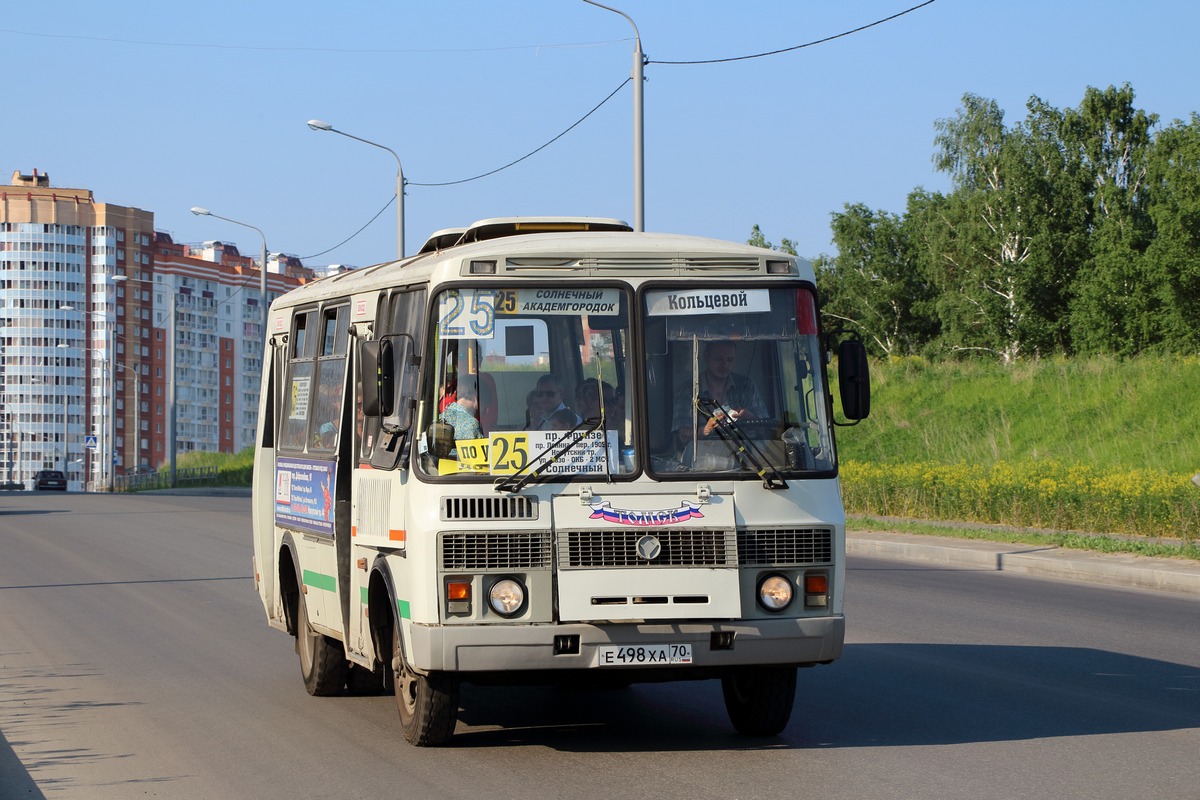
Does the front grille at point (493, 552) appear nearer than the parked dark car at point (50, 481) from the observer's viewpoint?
Yes

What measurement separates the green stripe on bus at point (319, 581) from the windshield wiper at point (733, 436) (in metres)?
2.70

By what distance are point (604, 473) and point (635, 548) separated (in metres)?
0.40

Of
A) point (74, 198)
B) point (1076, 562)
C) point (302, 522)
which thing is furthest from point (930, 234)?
point (74, 198)

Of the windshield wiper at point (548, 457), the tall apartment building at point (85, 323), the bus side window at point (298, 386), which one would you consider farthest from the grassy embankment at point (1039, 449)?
the tall apartment building at point (85, 323)

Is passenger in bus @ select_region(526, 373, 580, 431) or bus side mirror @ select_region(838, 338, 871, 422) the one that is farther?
bus side mirror @ select_region(838, 338, 871, 422)

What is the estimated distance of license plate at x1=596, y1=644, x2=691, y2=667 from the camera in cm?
758

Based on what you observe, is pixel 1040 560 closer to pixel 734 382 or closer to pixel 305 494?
pixel 305 494

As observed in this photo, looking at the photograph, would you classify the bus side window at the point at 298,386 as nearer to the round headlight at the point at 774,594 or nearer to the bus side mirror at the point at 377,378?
the bus side mirror at the point at 377,378

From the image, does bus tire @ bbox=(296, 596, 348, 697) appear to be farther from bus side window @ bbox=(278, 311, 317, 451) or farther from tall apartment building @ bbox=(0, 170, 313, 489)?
tall apartment building @ bbox=(0, 170, 313, 489)

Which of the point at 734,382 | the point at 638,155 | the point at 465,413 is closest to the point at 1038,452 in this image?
the point at 638,155

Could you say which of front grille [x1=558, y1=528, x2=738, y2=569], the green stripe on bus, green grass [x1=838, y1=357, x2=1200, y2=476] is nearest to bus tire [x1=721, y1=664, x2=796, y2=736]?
front grille [x1=558, y1=528, x2=738, y2=569]

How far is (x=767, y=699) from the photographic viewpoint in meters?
8.28

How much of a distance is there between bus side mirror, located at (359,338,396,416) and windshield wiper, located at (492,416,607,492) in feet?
2.48

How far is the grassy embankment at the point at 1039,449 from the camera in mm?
22797
